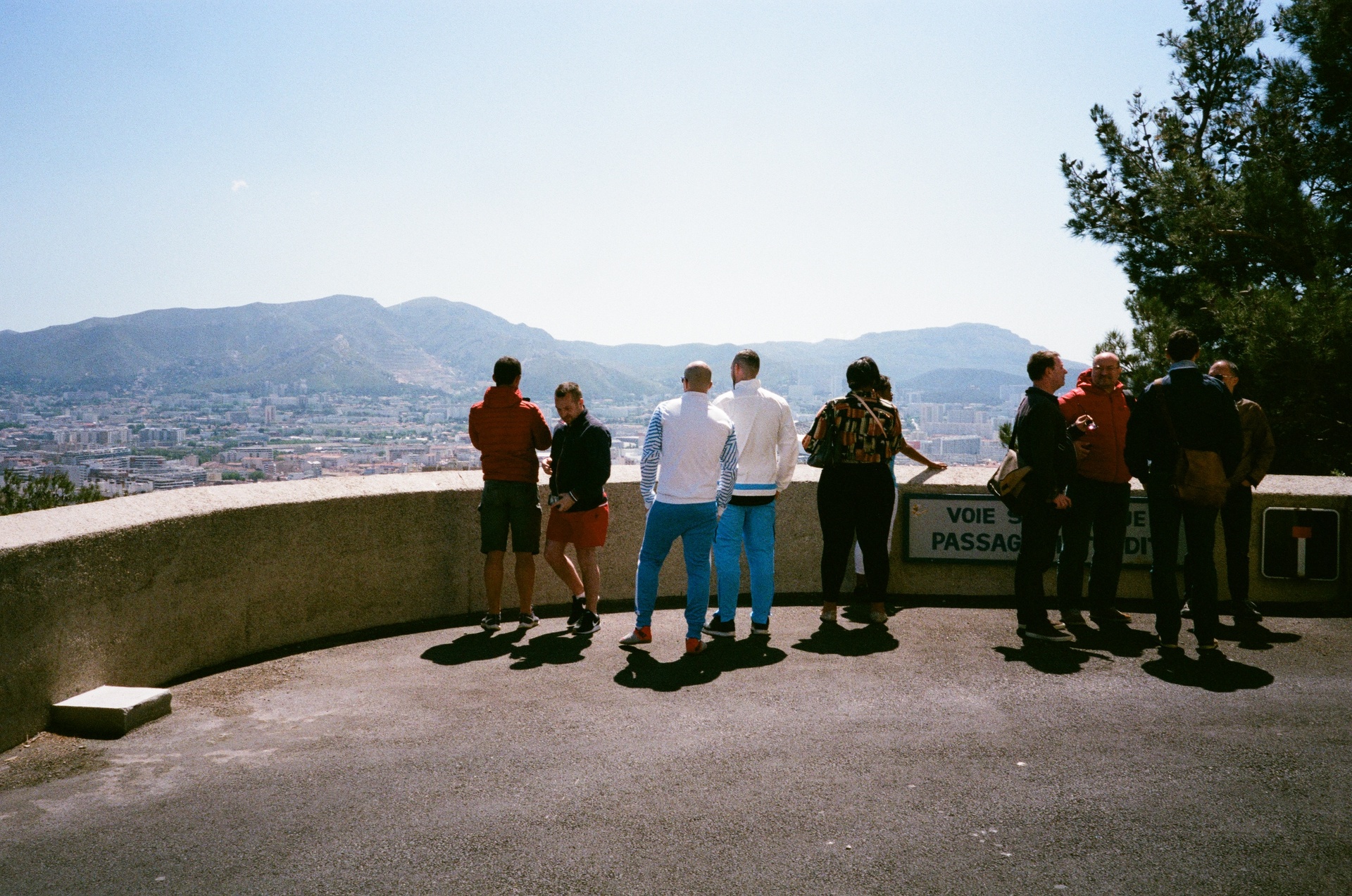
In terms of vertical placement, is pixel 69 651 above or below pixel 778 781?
above

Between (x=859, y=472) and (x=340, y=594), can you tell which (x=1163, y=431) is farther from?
(x=340, y=594)

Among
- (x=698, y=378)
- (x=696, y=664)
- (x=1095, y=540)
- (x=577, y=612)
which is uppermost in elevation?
(x=698, y=378)

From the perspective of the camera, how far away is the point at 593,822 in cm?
371

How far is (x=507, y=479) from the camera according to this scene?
6.91 metres

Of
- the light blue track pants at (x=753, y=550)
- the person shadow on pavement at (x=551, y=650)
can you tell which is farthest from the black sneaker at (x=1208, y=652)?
the person shadow on pavement at (x=551, y=650)

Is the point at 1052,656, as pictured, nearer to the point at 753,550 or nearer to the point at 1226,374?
the point at 753,550

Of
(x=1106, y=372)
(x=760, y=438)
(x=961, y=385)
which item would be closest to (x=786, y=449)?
(x=760, y=438)

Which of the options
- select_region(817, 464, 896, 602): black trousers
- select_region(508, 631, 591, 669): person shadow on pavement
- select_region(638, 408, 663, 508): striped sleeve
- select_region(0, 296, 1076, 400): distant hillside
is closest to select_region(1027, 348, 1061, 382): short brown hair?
select_region(817, 464, 896, 602): black trousers

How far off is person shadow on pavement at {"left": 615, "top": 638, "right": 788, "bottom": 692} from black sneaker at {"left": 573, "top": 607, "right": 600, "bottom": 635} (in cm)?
52

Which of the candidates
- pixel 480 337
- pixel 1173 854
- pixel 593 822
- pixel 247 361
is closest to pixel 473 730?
pixel 593 822

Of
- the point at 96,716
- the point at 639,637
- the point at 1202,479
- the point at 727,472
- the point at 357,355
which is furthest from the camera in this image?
the point at 357,355

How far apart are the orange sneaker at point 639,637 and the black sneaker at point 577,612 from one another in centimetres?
53

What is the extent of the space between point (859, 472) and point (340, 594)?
367 centimetres

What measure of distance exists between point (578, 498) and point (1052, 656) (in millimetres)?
3225
